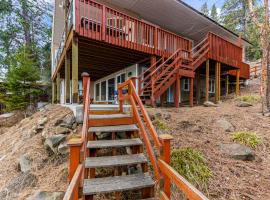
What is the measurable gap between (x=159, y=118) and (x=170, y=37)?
5422 millimetres

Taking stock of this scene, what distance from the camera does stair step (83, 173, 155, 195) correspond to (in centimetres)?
296

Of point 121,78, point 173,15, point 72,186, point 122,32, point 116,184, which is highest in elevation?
point 173,15

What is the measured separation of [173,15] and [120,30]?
486cm

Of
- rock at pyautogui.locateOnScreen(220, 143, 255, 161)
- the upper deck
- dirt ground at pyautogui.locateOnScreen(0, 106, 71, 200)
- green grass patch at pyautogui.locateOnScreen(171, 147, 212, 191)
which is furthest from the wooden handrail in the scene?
the upper deck

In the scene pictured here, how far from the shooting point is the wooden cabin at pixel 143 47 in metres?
7.03

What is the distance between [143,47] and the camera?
342 inches

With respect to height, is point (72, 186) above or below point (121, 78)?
below

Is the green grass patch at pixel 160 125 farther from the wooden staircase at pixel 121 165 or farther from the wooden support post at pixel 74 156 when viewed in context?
the wooden support post at pixel 74 156

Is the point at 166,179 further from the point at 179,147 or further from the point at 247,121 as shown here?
the point at 247,121

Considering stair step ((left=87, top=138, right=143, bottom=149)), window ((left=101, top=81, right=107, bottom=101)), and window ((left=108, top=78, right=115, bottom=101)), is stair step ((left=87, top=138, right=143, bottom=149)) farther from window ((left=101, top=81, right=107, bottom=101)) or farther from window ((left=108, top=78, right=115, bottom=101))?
window ((left=101, top=81, right=107, bottom=101))

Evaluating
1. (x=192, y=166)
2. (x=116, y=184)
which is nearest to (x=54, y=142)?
(x=116, y=184)

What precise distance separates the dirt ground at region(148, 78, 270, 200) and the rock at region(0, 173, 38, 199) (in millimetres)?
3153

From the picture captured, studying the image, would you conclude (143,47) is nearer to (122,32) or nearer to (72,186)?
(122,32)

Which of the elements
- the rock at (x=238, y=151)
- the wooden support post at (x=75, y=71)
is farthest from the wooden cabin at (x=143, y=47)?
the rock at (x=238, y=151)
